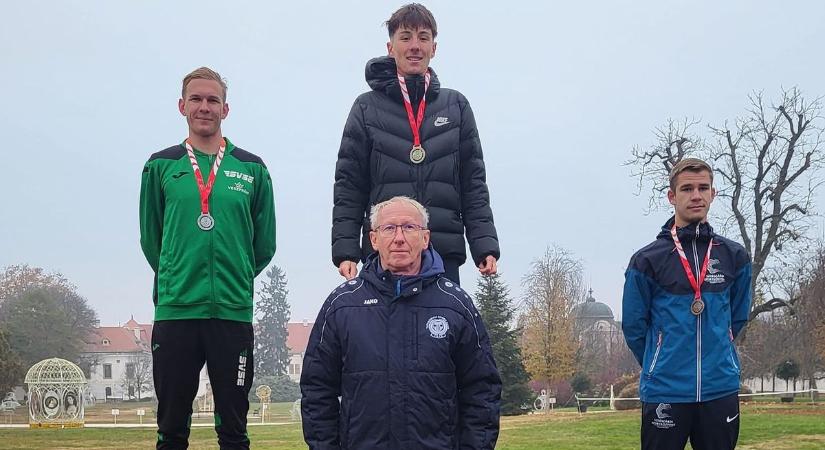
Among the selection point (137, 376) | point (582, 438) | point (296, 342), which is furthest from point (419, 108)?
point (296, 342)

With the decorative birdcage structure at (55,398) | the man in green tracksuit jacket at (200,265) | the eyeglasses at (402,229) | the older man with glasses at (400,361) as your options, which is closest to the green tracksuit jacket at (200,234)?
the man in green tracksuit jacket at (200,265)

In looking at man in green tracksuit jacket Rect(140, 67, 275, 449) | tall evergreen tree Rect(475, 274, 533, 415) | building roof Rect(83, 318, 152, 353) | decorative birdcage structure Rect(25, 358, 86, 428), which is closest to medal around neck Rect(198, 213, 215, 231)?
man in green tracksuit jacket Rect(140, 67, 275, 449)

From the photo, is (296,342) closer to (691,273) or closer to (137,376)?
(137,376)

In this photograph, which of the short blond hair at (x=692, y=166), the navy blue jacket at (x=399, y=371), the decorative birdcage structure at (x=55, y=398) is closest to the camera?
the navy blue jacket at (x=399, y=371)

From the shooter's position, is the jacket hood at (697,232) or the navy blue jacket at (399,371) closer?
the navy blue jacket at (399,371)

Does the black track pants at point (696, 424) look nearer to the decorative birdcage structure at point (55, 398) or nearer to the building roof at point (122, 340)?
the decorative birdcage structure at point (55, 398)

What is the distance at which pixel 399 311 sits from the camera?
11.5ft

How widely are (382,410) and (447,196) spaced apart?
5.25ft

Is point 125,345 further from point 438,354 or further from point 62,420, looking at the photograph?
point 438,354

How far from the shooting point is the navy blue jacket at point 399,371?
133 inches

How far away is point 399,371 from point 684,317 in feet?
6.79

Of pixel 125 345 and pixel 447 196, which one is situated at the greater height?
pixel 447 196

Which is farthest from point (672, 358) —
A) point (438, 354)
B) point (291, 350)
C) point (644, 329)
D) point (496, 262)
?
point (291, 350)

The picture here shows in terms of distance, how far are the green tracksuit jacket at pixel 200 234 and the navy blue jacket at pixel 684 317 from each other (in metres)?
2.21
